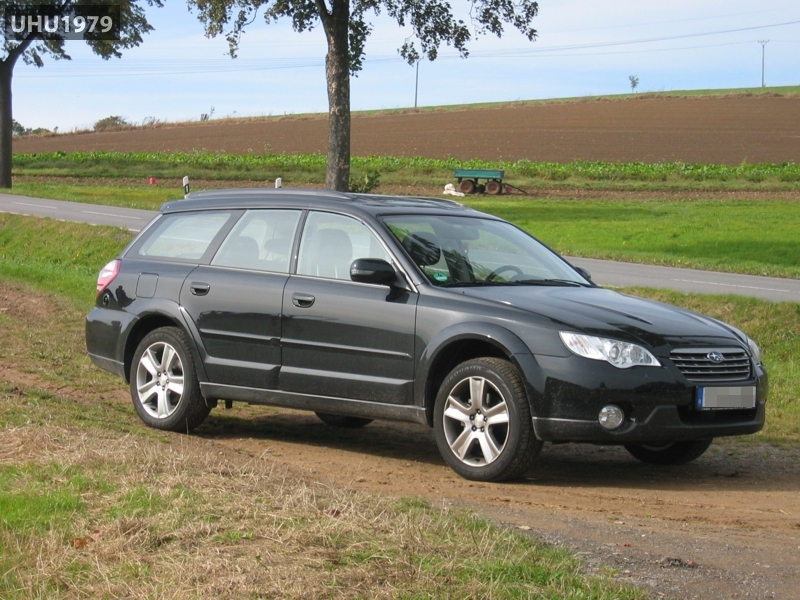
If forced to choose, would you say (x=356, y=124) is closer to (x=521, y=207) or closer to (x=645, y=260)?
(x=521, y=207)

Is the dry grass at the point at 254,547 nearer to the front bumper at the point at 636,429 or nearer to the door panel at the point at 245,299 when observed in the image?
the front bumper at the point at 636,429

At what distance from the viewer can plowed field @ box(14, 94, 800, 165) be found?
62.2 metres

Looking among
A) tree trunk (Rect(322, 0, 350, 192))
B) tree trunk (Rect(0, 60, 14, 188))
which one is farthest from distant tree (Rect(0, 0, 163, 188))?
tree trunk (Rect(322, 0, 350, 192))

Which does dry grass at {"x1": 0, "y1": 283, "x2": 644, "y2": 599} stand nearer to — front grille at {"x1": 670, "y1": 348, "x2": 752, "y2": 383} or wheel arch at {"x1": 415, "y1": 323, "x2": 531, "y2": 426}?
wheel arch at {"x1": 415, "y1": 323, "x2": 531, "y2": 426}

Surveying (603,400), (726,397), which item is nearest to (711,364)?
(726,397)

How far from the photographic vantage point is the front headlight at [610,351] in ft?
22.2

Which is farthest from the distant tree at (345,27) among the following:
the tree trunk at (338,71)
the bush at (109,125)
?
the bush at (109,125)

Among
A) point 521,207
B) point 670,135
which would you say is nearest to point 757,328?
point 521,207

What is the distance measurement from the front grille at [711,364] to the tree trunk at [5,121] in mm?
38297

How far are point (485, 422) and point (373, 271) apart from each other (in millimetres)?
1201

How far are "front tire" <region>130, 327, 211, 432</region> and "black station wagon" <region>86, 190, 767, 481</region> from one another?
0.01 m

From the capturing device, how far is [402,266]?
7.60 m

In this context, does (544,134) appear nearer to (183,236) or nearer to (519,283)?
(183,236)

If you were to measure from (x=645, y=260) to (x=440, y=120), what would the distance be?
68886mm
